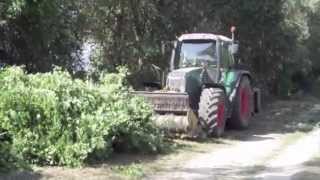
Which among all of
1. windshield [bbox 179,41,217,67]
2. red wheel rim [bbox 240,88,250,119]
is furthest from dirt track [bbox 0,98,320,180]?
windshield [bbox 179,41,217,67]

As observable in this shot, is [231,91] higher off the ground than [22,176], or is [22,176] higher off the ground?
[231,91]

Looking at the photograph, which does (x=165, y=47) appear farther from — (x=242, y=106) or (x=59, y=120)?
(x=59, y=120)

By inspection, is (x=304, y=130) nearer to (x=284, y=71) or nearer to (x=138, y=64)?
(x=138, y=64)

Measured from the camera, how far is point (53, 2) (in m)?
16.5

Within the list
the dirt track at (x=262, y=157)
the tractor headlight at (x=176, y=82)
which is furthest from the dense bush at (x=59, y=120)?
the tractor headlight at (x=176, y=82)

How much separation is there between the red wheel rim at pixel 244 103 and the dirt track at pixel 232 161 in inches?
22.8

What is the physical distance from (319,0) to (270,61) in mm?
15604

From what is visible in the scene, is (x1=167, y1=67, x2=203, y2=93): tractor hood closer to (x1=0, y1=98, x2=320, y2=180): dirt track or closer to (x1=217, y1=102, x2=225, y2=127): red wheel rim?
(x1=217, y1=102, x2=225, y2=127): red wheel rim

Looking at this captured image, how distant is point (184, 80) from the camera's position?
1602 centimetres

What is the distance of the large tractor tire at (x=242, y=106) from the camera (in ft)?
57.6

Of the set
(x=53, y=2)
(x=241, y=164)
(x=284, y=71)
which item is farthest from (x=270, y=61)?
(x=241, y=164)

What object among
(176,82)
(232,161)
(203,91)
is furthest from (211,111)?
(232,161)

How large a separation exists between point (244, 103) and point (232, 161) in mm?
5823

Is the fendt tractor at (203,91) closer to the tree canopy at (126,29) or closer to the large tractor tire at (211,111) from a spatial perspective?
the large tractor tire at (211,111)
